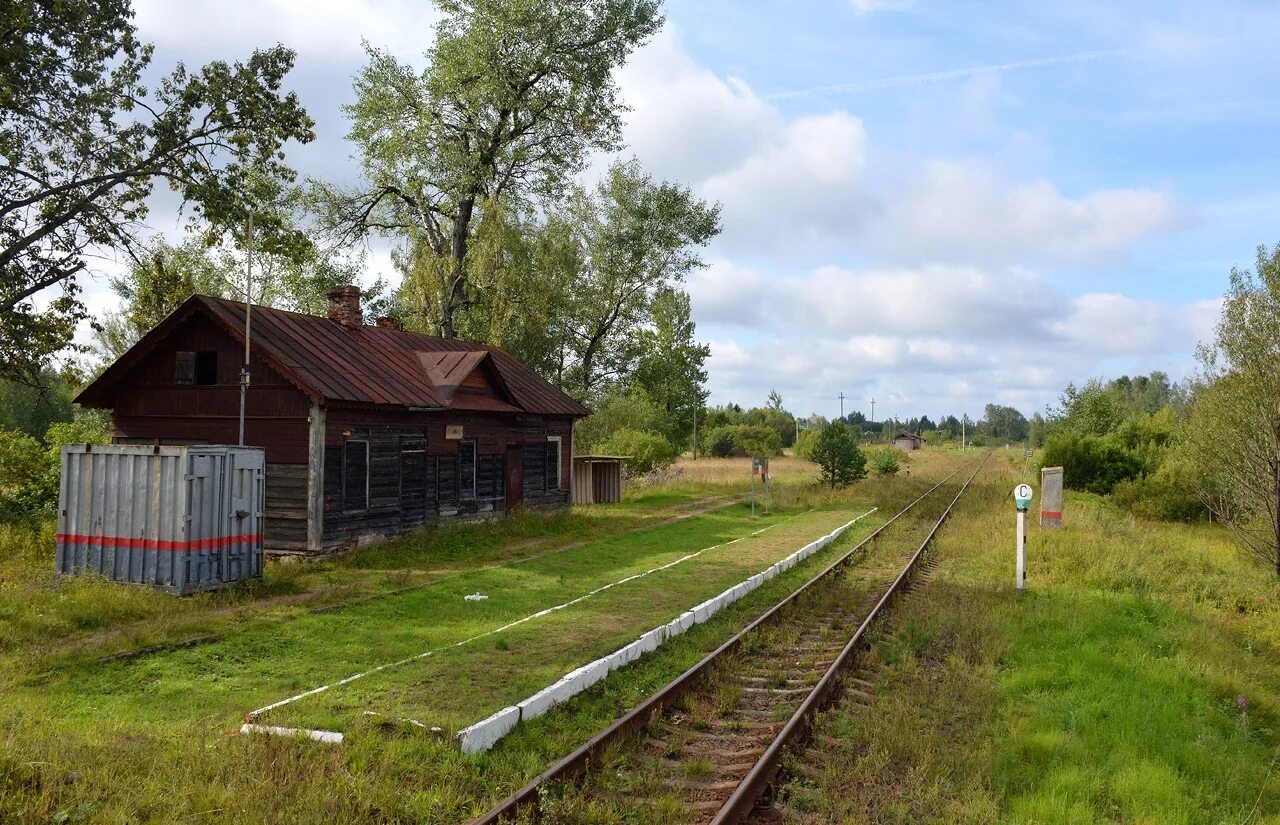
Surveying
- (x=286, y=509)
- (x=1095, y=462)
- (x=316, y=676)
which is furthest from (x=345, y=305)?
(x=1095, y=462)

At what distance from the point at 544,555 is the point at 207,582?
6.79 meters

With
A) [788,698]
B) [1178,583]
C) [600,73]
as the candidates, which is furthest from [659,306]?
[788,698]

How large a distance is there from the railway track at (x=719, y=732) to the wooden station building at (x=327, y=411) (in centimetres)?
965

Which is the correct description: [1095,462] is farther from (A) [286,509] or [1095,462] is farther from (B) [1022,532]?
(A) [286,509]

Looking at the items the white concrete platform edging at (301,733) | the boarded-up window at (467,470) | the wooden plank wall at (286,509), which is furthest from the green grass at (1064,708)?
the boarded-up window at (467,470)

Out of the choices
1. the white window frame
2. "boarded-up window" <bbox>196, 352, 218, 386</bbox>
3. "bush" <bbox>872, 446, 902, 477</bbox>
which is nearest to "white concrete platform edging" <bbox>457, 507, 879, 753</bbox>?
"boarded-up window" <bbox>196, 352, 218, 386</bbox>

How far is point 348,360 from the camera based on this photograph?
63.3 ft

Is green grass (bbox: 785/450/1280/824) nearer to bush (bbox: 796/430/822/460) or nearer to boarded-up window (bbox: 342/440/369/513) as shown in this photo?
boarded-up window (bbox: 342/440/369/513)

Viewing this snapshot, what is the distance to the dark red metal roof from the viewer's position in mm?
17000

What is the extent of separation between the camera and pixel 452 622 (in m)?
11.4

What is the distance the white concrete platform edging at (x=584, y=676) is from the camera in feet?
22.0

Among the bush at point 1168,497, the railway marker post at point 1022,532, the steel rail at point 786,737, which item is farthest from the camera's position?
the bush at point 1168,497

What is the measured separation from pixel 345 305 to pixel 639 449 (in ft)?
56.6

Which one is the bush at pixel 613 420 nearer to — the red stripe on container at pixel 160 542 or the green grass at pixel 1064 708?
the green grass at pixel 1064 708
